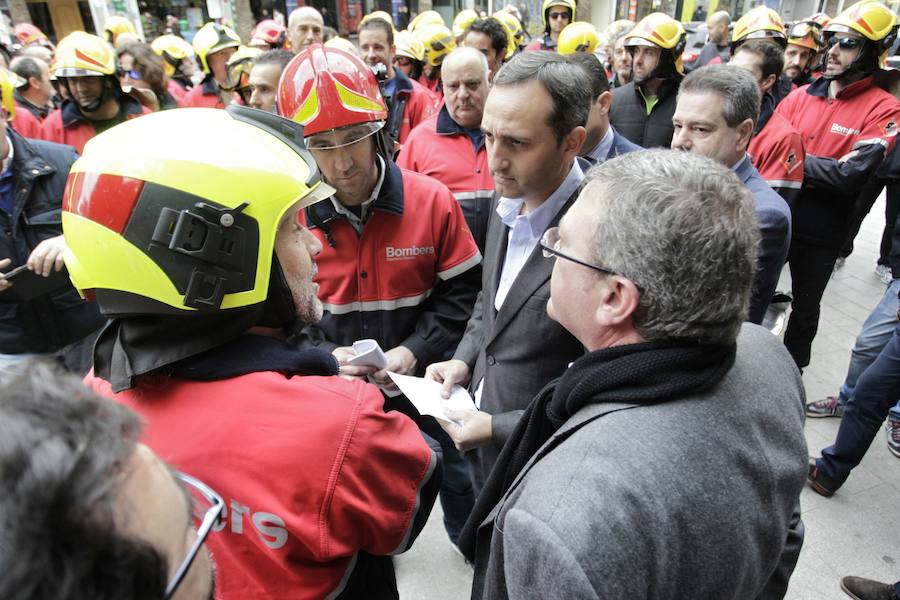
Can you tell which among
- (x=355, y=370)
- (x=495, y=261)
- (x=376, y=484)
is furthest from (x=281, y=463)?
(x=495, y=261)

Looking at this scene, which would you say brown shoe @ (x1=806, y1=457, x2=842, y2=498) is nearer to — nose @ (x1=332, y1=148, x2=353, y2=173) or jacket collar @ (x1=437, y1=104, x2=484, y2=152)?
jacket collar @ (x1=437, y1=104, x2=484, y2=152)

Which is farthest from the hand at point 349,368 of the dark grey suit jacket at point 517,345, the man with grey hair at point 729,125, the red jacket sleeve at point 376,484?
the man with grey hair at point 729,125

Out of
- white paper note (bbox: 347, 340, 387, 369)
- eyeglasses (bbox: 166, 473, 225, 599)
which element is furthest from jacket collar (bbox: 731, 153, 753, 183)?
eyeglasses (bbox: 166, 473, 225, 599)

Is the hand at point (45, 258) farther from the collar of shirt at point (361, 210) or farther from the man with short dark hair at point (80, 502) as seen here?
the man with short dark hair at point (80, 502)

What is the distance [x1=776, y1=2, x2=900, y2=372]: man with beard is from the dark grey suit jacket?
8.78 ft

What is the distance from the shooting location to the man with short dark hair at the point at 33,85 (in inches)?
224

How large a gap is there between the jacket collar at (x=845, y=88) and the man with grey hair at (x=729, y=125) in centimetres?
214

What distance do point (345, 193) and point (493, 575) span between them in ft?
5.38

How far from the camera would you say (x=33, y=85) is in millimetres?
5742

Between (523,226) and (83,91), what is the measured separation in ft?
13.6

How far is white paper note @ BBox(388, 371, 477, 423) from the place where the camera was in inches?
73.2

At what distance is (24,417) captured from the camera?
1.83 ft

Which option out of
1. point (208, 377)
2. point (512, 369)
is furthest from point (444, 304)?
point (208, 377)

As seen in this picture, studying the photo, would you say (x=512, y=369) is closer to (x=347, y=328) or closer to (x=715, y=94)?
(x=347, y=328)
